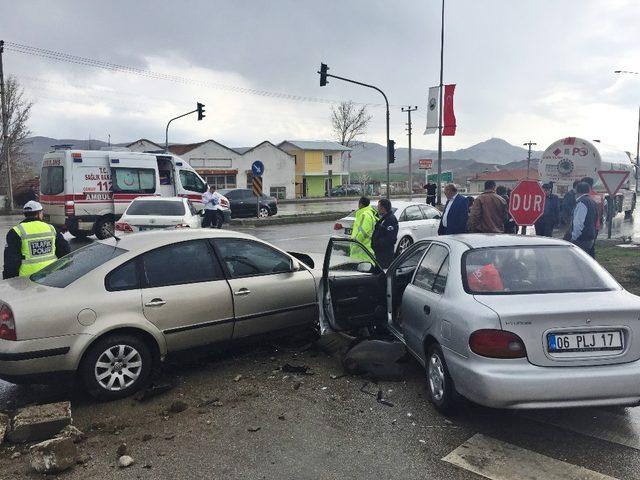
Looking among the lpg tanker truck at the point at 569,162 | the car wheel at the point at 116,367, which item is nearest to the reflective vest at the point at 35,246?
Answer: the car wheel at the point at 116,367

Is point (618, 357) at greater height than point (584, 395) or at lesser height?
greater

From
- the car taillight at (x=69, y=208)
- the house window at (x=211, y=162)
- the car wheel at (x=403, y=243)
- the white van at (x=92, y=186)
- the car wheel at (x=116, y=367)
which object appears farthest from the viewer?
the house window at (x=211, y=162)

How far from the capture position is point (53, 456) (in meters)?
3.36

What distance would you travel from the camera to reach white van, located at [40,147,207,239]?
50.9 ft

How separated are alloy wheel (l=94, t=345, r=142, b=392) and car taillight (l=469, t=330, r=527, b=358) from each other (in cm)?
289

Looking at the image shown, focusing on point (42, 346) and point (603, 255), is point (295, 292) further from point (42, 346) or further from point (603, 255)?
point (603, 255)

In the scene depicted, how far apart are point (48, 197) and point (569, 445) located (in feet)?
53.3

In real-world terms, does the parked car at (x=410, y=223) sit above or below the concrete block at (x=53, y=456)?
above

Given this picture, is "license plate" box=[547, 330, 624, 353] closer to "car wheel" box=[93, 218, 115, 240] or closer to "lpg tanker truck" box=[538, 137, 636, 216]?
"car wheel" box=[93, 218, 115, 240]

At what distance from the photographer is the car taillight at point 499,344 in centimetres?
360

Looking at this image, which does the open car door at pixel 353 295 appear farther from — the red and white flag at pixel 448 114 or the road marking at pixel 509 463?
the red and white flag at pixel 448 114

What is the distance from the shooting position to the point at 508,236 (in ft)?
15.8

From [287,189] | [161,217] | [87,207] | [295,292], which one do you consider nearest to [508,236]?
[295,292]

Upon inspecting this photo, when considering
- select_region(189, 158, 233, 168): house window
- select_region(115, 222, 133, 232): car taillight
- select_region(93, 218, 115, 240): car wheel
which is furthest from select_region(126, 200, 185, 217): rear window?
select_region(189, 158, 233, 168): house window
